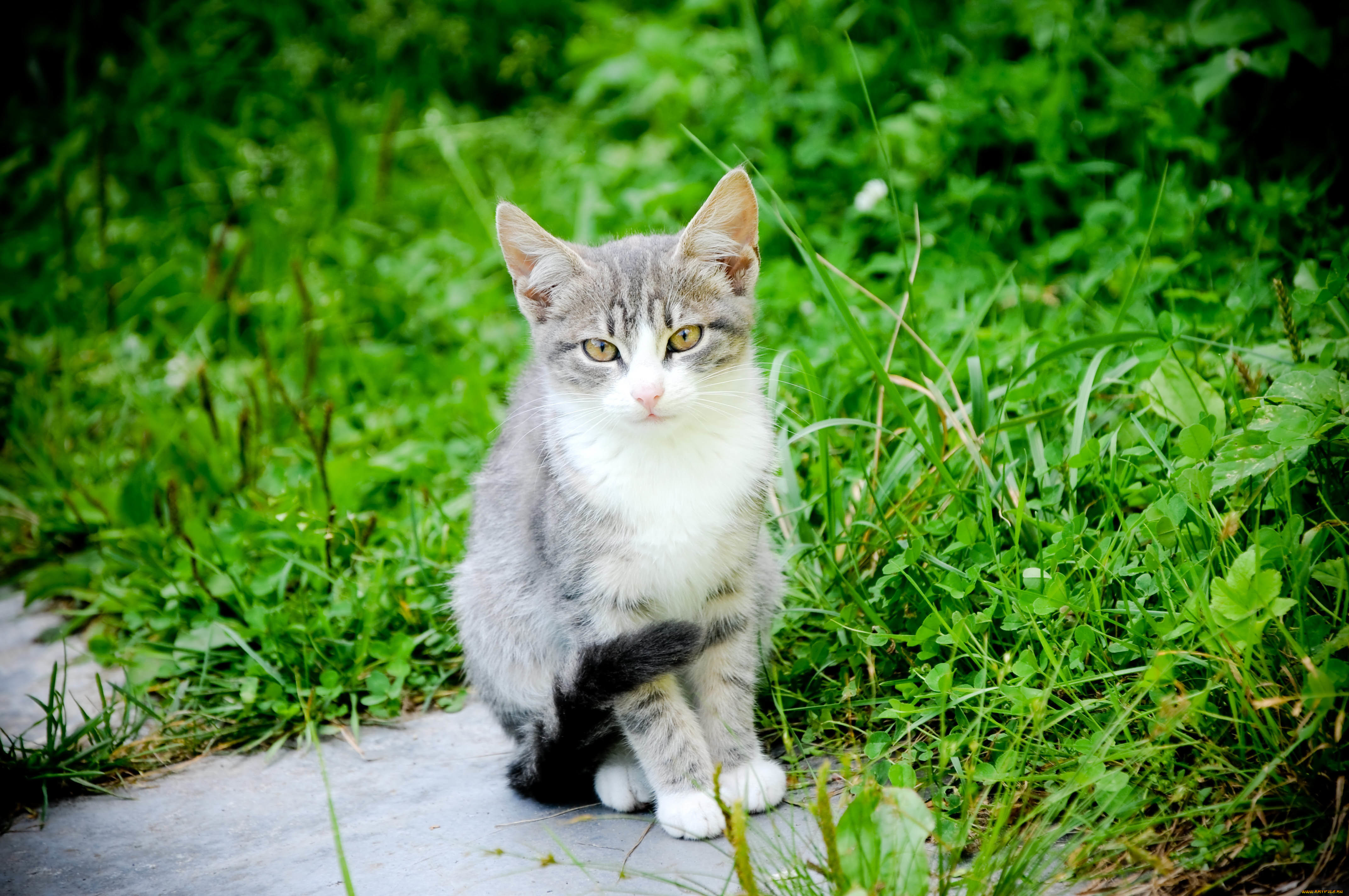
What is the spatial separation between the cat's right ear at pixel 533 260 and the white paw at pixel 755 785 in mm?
1225

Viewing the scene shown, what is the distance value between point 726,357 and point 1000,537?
817 millimetres

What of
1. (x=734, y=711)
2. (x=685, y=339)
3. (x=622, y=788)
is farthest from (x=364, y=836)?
(x=685, y=339)

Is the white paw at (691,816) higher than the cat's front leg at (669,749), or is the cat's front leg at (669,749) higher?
the cat's front leg at (669,749)

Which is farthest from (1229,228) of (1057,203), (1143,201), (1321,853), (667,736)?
(667,736)

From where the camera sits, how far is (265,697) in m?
2.78

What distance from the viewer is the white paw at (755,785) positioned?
2168 millimetres

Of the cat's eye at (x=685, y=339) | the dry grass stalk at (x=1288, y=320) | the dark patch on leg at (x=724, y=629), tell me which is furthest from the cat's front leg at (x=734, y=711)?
the dry grass stalk at (x=1288, y=320)

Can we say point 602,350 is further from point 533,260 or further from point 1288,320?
point 1288,320

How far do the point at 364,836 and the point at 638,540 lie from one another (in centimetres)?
90

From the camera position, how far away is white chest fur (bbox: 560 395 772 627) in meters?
2.26

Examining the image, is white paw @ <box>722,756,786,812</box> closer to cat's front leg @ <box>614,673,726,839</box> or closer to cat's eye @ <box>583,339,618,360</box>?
cat's front leg @ <box>614,673,726,839</box>

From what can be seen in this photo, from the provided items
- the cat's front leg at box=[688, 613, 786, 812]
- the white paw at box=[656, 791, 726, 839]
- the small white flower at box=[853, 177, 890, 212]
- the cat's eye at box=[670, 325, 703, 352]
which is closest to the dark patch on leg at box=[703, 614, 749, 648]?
the cat's front leg at box=[688, 613, 786, 812]

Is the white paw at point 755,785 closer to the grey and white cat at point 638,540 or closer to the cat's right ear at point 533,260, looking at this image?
the grey and white cat at point 638,540

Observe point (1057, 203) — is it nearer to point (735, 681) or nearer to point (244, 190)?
point (735, 681)
